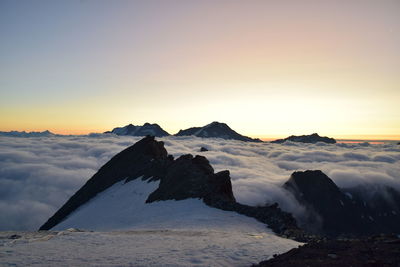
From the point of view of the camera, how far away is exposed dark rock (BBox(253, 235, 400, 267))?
39.7ft

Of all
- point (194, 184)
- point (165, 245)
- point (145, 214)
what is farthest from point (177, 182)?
point (165, 245)

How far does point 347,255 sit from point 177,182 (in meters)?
27.0

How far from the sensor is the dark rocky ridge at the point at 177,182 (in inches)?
1116

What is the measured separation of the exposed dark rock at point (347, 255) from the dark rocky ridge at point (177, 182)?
246 inches

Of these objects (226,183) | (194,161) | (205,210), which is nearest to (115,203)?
(194,161)

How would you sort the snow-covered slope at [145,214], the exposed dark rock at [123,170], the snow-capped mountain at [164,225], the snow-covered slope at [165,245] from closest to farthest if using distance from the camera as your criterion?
1. the snow-covered slope at [165,245]
2. the snow-capped mountain at [164,225]
3. the snow-covered slope at [145,214]
4. the exposed dark rock at [123,170]

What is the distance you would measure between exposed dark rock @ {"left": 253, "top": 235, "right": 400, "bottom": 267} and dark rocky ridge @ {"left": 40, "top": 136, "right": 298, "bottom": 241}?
6.24m

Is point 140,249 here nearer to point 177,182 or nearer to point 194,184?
point 194,184

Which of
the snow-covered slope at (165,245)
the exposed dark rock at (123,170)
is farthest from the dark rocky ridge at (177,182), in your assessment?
the snow-covered slope at (165,245)

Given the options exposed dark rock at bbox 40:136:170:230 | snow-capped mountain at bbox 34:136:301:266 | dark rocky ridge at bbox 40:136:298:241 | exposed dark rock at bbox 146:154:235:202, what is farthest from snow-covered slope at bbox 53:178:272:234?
exposed dark rock at bbox 40:136:170:230

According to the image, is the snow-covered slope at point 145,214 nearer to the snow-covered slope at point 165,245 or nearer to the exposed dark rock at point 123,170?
the snow-covered slope at point 165,245

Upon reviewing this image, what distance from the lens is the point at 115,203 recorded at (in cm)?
4606

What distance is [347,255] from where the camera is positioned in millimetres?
13258

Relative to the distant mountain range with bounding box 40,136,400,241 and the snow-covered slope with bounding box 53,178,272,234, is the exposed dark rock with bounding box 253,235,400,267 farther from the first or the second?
the snow-covered slope with bounding box 53,178,272,234
